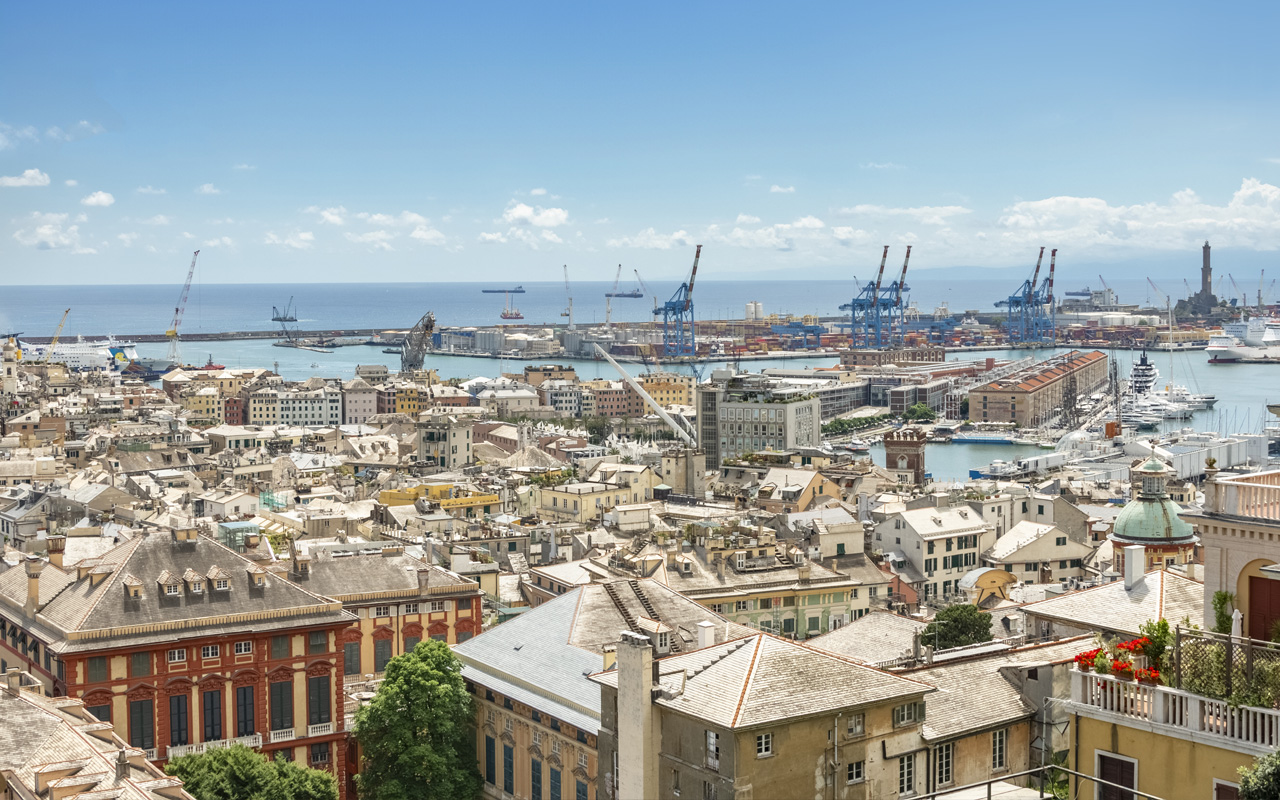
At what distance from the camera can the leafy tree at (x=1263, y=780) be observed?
4633 millimetres

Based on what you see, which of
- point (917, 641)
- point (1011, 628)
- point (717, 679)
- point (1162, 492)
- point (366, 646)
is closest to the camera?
point (717, 679)

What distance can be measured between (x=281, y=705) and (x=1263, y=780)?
40.2 feet

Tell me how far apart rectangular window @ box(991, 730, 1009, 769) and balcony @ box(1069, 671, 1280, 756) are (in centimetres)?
448

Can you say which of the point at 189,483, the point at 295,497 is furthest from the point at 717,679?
the point at 189,483

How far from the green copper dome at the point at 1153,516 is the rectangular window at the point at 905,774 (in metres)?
10.3

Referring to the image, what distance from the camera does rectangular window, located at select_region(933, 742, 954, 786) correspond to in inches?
387

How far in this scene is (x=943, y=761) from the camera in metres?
9.87

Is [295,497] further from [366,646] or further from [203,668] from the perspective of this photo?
[203,668]

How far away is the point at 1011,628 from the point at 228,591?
8.15 m

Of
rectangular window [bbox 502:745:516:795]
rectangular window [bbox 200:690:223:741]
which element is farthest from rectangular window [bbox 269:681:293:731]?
rectangular window [bbox 502:745:516:795]

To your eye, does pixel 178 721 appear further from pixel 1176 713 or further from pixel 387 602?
pixel 1176 713

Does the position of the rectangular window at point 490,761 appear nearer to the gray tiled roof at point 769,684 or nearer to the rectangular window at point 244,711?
the rectangular window at point 244,711

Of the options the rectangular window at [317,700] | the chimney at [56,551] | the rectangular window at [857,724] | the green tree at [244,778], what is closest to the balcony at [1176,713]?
the rectangular window at [857,724]

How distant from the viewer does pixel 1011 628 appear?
53.3ft
